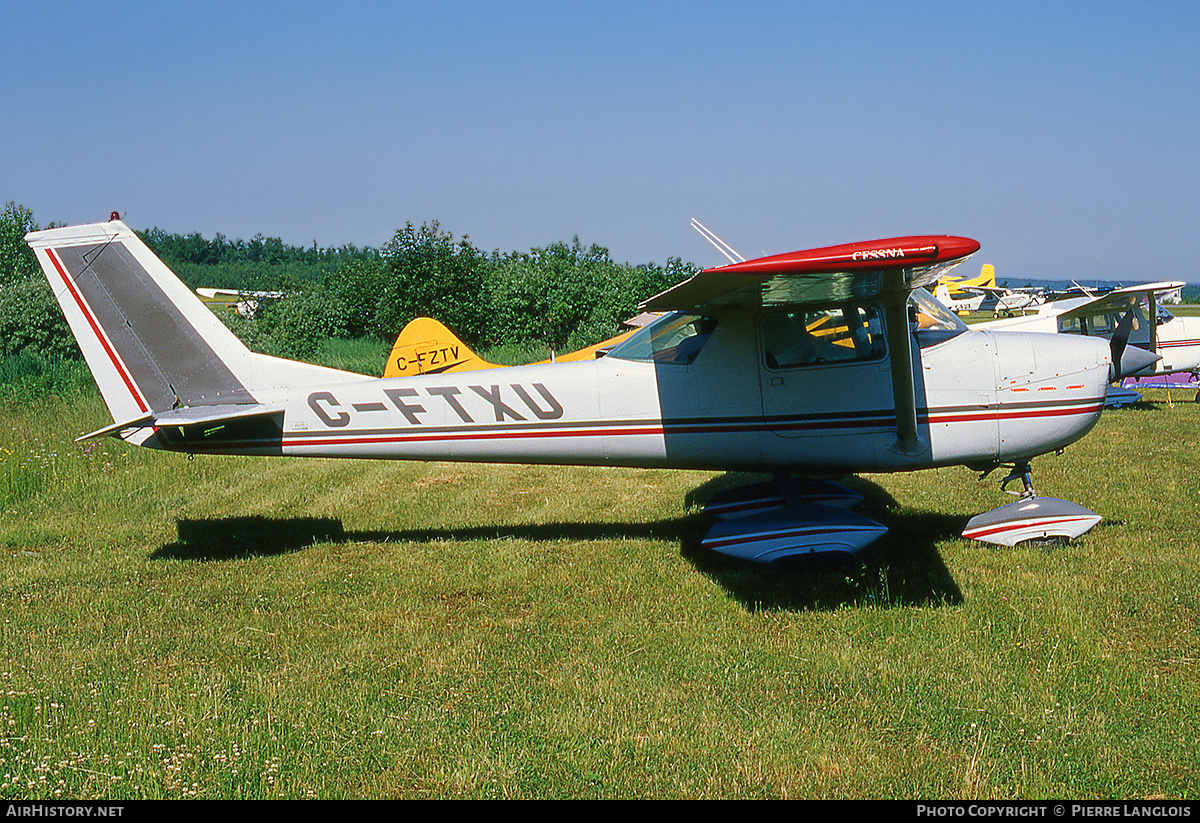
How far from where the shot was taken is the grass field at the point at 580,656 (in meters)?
3.44

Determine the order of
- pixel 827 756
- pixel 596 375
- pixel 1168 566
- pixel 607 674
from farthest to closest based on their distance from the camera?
pixel 596 375 → pixel 1168 566 → pixel 607 674 → pixel 827 756

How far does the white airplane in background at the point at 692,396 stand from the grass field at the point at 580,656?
28.9 inches

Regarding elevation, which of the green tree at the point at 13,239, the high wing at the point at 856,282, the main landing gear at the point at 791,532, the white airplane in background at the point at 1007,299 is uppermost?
the green tree at the point at 13,239

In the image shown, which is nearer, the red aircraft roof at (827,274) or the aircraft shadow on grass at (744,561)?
the red aircraft roof at (827,274)

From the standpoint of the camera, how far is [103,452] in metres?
9.86

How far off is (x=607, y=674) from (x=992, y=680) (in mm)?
2081

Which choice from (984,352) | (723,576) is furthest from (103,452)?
(984,352)

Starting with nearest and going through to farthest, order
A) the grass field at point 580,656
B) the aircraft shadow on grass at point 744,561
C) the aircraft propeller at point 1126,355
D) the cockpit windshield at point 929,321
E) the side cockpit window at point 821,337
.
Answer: the grass field at point 580,656, the aircraft shadow on grass at point 744,561, the side cockpit window at point 821,337, the cockpit windshield at point 929,321, the aircraft propeller at point 1126,355

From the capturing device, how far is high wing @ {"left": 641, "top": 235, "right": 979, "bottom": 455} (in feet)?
14.6

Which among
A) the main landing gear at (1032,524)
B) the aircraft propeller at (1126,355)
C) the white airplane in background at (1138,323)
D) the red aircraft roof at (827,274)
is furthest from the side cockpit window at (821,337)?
the white airplane in background at (1138,323)

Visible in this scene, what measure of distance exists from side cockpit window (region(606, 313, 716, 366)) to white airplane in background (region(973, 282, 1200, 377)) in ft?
32.7

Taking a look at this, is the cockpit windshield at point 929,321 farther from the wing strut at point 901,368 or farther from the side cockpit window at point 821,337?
the side cockpit window at point 821,337

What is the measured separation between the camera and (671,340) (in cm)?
633

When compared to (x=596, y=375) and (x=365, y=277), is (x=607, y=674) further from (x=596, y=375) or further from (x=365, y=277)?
(x=365, y=277)
